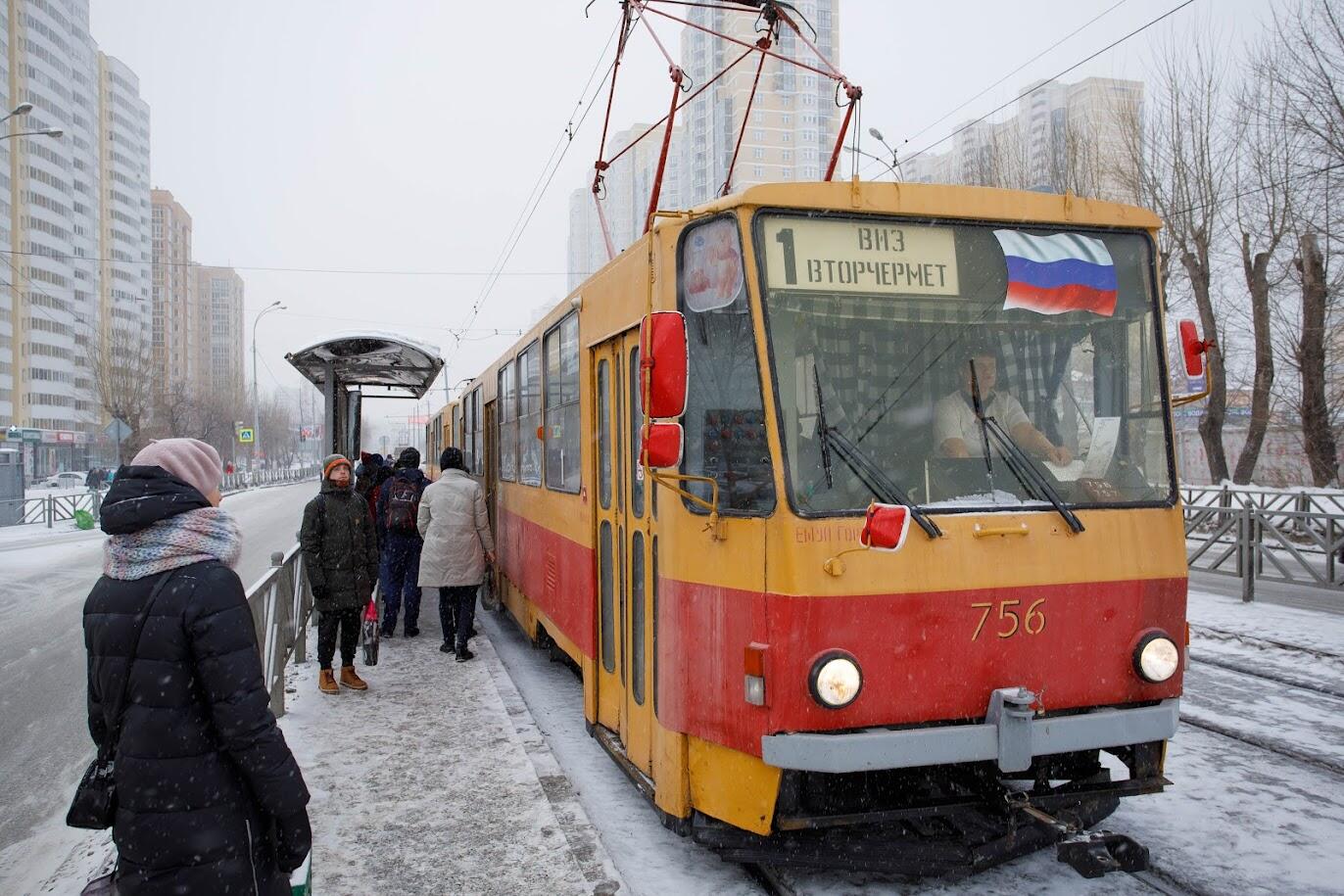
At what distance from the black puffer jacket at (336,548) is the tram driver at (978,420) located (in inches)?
189

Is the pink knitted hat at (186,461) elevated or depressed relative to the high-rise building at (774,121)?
depressed

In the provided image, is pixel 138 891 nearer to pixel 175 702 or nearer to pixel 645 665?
pixel 175 702

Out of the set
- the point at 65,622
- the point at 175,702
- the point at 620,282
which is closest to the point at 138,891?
the point at 175,702

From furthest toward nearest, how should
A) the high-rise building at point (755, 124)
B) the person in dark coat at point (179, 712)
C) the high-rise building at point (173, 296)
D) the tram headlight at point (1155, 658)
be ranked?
the high-rise building at point (173, 296) < the high-rise building at point (755, 124) < the tram headlight at point (1155, 658) < the person in dark coat at point (179, 712)

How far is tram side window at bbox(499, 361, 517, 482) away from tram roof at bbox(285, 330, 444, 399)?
6.45 ft

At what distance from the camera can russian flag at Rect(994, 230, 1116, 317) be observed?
13.9 feet

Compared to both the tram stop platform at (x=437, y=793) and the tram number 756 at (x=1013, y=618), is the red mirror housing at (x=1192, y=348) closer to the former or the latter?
the tram number 756 at (x=1013, y=618)

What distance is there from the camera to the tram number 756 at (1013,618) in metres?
3.87

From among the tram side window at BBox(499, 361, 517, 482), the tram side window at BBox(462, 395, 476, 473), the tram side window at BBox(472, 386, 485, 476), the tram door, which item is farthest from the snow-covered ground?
the tram side window at BBox(462, 395, 476, 473)

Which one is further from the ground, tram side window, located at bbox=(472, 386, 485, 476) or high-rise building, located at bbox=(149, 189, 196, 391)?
high-rise building, located at bbox=(149, 189, 196, 391)

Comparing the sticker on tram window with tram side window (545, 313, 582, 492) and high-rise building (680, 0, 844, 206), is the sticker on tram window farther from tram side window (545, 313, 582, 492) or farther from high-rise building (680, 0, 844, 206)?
high-rise building (680, 0, 844, 206)

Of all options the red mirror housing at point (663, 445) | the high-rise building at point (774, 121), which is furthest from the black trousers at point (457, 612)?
the high-rise building at point (774, 121)

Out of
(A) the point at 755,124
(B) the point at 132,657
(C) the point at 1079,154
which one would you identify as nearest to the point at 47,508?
(C) the point at 1079,154

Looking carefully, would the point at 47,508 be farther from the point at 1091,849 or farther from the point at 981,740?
the point at 1091,849
